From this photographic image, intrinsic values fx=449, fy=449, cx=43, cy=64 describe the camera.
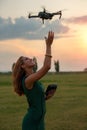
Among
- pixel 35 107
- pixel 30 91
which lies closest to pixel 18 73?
pixel 30 91

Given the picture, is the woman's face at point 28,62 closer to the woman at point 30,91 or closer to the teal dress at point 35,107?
the woman at point 30,91

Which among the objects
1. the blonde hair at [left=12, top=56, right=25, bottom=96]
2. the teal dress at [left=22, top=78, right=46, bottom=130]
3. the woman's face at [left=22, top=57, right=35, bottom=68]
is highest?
the woman's face at [left=22, top=57, right=35, bottom=68]

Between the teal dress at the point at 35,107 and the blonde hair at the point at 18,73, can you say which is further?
the blonde hair at the point at 18,73

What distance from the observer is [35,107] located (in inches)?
248

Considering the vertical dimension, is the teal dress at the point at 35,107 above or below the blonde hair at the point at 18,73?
below

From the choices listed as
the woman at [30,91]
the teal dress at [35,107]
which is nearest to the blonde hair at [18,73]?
the woman at [30,91]

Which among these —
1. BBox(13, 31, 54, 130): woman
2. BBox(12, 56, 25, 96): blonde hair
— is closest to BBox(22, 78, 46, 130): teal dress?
BBox(13, 31, 54, 130): woman

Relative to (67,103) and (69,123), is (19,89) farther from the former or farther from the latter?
(67,103)

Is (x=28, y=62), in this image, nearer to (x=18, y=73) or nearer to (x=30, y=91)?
(x=18, y=73)

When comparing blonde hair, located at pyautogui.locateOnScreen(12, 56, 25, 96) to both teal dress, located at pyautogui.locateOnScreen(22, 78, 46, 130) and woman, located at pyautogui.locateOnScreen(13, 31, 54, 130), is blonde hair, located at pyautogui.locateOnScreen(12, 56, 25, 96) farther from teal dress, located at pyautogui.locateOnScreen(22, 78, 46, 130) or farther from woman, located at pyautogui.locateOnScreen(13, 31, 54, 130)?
teal dress, located at pyautogui.locateOnScreen(22, 78, 46, 130)

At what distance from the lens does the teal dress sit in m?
6.27

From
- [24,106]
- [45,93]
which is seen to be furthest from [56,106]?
[45,93]

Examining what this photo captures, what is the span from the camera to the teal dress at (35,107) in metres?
6.27

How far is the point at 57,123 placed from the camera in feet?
47.8
